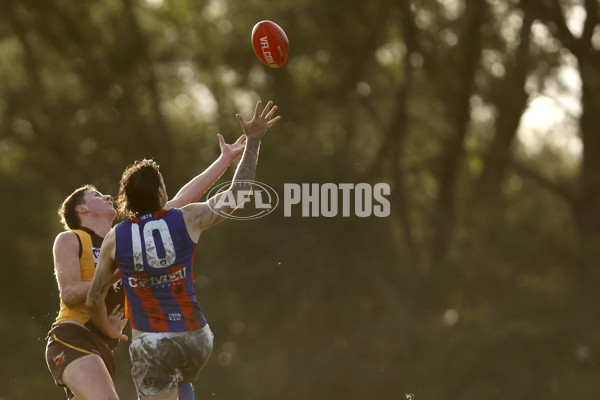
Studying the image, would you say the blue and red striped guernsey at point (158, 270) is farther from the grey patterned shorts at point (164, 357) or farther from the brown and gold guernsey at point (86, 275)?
the brown and gold guernsey at point (86, 275)

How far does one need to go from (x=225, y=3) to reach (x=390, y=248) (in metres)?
6.97

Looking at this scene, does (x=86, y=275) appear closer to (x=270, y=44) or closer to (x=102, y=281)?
(x=102, y=281)

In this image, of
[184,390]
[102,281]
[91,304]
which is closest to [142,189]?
[102,281]

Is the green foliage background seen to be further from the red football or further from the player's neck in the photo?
the player's neck

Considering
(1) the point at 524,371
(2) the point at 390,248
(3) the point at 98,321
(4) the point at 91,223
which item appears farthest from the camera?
(2) the point at 390,248

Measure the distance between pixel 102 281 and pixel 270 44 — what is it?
451 cm

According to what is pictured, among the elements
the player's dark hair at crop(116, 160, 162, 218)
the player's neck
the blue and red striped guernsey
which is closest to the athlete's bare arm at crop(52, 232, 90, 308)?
the player's neck

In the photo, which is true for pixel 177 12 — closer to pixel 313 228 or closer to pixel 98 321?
pixel 313 228

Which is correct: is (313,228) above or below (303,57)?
below

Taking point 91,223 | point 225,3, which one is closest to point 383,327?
point 225,3

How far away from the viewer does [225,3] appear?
74.7 ft

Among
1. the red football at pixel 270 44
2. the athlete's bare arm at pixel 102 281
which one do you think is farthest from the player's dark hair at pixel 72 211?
the red football at pixel 270 44

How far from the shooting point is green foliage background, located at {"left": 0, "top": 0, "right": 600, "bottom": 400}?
802 inches

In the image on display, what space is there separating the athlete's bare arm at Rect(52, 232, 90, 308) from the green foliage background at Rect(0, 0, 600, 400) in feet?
45.7
